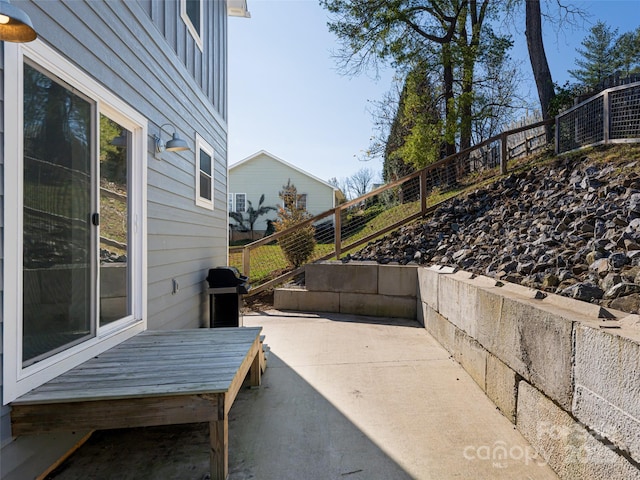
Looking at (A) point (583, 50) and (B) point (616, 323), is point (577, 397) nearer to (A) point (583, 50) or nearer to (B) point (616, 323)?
(B) point (616, 323)

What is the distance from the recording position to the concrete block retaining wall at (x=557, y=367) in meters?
1.50

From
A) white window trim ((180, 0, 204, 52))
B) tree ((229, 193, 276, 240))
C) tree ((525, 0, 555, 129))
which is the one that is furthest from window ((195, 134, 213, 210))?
tree ((229, 193, 276, 240))

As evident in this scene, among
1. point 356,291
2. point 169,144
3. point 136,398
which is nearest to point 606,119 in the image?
point 356,291

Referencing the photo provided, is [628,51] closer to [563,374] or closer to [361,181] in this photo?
[361,181]

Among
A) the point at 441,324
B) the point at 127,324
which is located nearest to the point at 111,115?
the point at 127,324

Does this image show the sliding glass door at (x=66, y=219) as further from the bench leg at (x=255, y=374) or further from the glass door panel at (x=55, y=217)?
the bench leg at (x=255, y=374)

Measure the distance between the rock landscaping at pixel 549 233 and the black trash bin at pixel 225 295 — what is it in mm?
2197

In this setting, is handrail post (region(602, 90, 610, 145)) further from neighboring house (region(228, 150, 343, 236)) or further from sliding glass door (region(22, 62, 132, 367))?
neighboring house (region(228, 150, 343, 236))

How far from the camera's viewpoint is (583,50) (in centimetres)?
2077

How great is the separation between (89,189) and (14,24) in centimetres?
106

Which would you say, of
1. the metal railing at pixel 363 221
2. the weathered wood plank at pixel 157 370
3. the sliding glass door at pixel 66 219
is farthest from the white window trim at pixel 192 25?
the weathered wood plank at pixel 157 370

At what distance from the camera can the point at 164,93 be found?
12.3 feet

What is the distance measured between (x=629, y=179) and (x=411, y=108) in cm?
723

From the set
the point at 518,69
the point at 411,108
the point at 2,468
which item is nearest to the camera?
the point at 2,468
